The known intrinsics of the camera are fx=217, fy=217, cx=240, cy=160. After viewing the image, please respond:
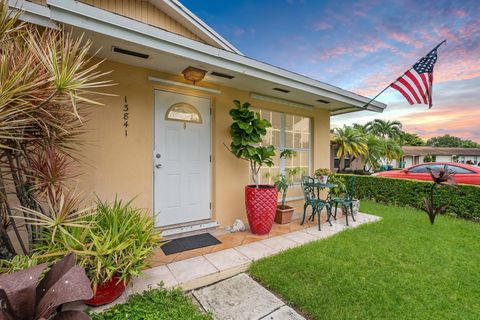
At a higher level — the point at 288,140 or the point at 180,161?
the point at 288,140

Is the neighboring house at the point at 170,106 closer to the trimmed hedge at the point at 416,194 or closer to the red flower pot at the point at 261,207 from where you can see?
the red flower pot at the point at 261,207

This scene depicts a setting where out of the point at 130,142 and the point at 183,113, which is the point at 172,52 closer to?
the point at 183,113

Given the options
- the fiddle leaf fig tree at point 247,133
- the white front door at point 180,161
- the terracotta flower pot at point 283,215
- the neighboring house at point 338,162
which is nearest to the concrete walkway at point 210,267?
the terracotta flower pot at point 283,215

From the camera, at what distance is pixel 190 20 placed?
187 inches

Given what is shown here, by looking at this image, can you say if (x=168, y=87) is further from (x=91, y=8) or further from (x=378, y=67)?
(x=378, y=67)

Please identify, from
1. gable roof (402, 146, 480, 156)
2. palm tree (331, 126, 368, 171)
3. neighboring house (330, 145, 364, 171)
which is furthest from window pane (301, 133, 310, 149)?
gable roof (402, 146, 480, 156)

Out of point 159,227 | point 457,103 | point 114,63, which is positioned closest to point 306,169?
point 159,227

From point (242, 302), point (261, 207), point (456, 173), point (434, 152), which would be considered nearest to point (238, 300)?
point (242, 302)

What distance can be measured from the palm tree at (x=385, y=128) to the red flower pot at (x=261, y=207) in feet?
91.8

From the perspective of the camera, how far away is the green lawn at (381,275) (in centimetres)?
205

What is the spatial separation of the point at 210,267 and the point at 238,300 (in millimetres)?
585

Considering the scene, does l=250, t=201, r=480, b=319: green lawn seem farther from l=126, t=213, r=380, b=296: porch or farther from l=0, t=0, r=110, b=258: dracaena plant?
l=0, t=0, r=110, b=258: dracaena plant

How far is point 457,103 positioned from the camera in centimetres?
879

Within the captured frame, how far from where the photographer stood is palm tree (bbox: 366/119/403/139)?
2705 centimetres
